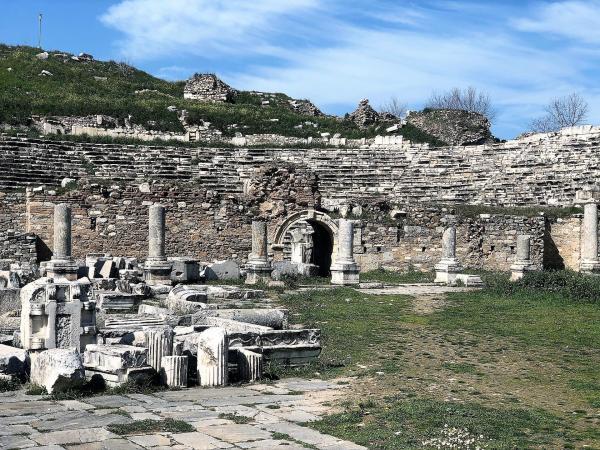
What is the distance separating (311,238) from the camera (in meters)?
28.5

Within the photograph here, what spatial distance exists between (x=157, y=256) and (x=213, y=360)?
12.8m

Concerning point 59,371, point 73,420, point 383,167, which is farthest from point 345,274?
point 73,420

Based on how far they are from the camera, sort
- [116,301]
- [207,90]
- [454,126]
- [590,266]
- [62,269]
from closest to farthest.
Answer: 1. [116,301]
2. [62,269]
3. [590,266]
4. [454,126]
5. [207,90]

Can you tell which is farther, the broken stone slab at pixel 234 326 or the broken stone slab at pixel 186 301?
the broken stone slab at pixel 186 301

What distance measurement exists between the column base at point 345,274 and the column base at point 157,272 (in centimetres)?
443

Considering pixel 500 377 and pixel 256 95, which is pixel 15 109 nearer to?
pixel 256 95


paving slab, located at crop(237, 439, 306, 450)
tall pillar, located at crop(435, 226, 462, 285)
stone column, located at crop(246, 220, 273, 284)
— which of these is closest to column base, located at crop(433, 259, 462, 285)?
tall pillar, located at crop(435, 226, 462, 285)

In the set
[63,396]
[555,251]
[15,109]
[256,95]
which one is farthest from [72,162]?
[63,396]

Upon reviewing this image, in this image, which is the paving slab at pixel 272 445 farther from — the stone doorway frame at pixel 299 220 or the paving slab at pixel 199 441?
the stone doorway frame at pixel 299 220

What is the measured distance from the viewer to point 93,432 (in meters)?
7.07

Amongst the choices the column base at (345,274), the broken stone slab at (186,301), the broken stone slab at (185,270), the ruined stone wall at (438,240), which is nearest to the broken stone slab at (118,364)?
the broken stone slab at (186,301)

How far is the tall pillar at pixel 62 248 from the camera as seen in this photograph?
20344mm

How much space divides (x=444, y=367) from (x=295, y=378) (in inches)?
77.0

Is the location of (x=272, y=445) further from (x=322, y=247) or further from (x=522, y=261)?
(x=322, y=247)
